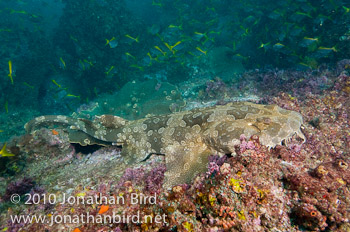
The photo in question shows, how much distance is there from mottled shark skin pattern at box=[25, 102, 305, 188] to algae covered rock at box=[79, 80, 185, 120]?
149 inches

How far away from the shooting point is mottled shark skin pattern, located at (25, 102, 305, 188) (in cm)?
418

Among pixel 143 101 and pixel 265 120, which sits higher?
pixel 143 101

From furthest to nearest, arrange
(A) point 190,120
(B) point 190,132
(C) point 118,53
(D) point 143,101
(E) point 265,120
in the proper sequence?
(C) point 118,53 < (D) point 143,101 < (A) point 190,120 < (B) point 190,132 < (E) point 265,120

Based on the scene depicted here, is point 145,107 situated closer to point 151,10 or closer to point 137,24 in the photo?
point 137,24

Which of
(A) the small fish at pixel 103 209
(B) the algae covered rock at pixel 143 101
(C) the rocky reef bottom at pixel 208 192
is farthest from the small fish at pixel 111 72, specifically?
(A) the small fish at pixel 103 209

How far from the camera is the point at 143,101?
469 inches

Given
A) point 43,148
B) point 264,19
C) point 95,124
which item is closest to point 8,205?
point 43,148

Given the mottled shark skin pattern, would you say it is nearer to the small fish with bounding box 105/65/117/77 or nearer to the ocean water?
the ocean water

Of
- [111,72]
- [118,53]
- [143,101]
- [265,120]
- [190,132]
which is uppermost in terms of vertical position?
[118,53]

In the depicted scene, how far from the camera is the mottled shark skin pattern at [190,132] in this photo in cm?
418

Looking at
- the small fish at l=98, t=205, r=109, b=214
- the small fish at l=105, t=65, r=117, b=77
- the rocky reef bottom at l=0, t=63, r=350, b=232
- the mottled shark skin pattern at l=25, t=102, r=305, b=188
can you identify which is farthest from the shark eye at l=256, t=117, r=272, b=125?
the small fish at l=105, t=65, r=117, b=77

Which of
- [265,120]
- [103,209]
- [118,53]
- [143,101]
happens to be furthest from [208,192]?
[118,53]

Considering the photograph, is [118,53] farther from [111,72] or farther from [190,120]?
[190,120]

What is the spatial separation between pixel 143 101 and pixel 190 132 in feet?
23.9
